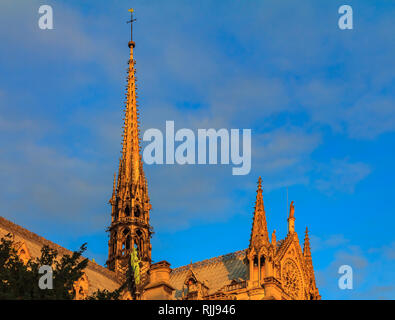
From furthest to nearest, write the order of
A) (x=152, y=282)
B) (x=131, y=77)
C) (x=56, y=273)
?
(x=131, y=77) → (x=152, y=282) → (x=56, y=273)

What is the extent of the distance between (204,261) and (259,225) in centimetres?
1353

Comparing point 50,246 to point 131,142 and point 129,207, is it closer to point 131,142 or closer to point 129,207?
point 129,207

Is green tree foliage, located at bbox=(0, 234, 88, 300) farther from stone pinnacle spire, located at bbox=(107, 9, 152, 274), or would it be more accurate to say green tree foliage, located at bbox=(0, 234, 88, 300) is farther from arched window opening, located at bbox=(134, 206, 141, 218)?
arched window opening, located at bbox=(134, 206, 141, 218)

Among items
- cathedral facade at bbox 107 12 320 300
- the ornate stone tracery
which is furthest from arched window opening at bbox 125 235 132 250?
the ornate stone tracery

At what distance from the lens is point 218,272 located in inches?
2884

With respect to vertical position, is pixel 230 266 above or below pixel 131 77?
below

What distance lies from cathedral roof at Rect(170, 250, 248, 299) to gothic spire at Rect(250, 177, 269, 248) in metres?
4.78

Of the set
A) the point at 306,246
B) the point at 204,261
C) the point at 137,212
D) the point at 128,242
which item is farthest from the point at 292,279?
the point at 137,212

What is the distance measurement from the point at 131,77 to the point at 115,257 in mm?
25820
